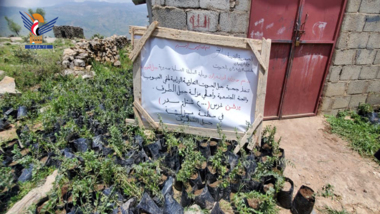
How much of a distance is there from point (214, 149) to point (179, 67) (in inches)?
52.9

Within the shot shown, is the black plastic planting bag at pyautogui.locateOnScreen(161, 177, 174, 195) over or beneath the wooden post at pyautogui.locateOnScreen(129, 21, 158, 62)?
beneath

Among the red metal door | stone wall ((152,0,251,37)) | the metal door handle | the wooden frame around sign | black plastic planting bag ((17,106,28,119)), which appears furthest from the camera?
black plastic planting bag ((17,106,28,119))

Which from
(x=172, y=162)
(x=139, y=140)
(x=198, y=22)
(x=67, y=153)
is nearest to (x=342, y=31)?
(x=198, y=22)

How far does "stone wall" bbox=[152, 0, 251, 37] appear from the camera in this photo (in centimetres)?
324

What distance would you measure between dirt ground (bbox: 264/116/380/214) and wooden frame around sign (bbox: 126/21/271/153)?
86 centimetres

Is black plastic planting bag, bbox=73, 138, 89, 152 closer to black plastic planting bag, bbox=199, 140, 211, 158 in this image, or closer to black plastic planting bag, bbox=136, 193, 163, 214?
black plastic planting bag, bbox=136, 193, 163, 214

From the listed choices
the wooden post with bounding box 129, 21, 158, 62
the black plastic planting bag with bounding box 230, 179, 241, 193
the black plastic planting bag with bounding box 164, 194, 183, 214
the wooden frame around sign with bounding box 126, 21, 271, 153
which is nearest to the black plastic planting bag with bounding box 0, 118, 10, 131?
the wooden frame around sign with bounding box 126, 21, 271, 153

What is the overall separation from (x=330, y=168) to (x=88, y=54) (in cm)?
873

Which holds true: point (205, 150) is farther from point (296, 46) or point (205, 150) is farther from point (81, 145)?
point (296, 46)

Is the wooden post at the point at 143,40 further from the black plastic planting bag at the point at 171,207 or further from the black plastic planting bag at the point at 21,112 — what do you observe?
A: the black plastic planting bag at the point at 21,112

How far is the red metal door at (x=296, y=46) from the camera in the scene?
347cm

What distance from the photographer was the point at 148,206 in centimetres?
196

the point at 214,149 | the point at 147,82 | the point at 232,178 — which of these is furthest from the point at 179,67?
the point at 232,178

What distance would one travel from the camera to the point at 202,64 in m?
2.78
